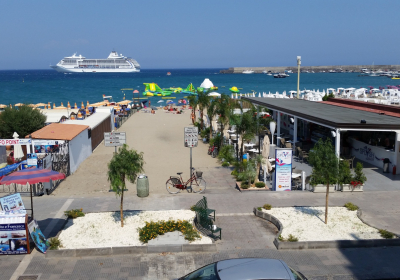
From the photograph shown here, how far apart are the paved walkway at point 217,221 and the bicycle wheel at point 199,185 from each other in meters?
0.23

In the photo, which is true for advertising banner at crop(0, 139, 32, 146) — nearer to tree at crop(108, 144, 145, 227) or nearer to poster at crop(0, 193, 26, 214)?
poster at crop(0, 193, 26, 214)

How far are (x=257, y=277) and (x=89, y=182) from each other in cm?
1164

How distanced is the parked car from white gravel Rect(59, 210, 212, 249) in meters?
3.49

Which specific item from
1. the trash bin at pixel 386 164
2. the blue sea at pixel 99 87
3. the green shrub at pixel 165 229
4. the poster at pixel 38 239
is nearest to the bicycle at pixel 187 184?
the green shrub at pixel 165 229

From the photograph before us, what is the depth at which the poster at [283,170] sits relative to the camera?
13211mm

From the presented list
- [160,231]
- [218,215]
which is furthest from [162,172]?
[160,231]

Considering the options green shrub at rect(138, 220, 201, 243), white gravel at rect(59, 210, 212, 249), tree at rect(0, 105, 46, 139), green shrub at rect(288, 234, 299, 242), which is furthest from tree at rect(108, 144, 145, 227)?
tree at rect(0, 105, 46, 139)

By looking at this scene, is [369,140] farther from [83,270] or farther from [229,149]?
[83,270]

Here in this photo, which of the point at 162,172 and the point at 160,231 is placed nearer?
the point at 160,231

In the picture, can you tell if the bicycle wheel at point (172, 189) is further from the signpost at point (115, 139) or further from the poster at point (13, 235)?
the poster at point (13, 235)

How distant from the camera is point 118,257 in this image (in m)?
8.45

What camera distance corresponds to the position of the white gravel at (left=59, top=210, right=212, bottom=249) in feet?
29.3

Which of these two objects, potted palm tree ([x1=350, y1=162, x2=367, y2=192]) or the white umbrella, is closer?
potted palm tree ([x1=350, y1=162, x2=367, y2=192])

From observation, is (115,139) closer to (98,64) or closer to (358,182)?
(358,182)
